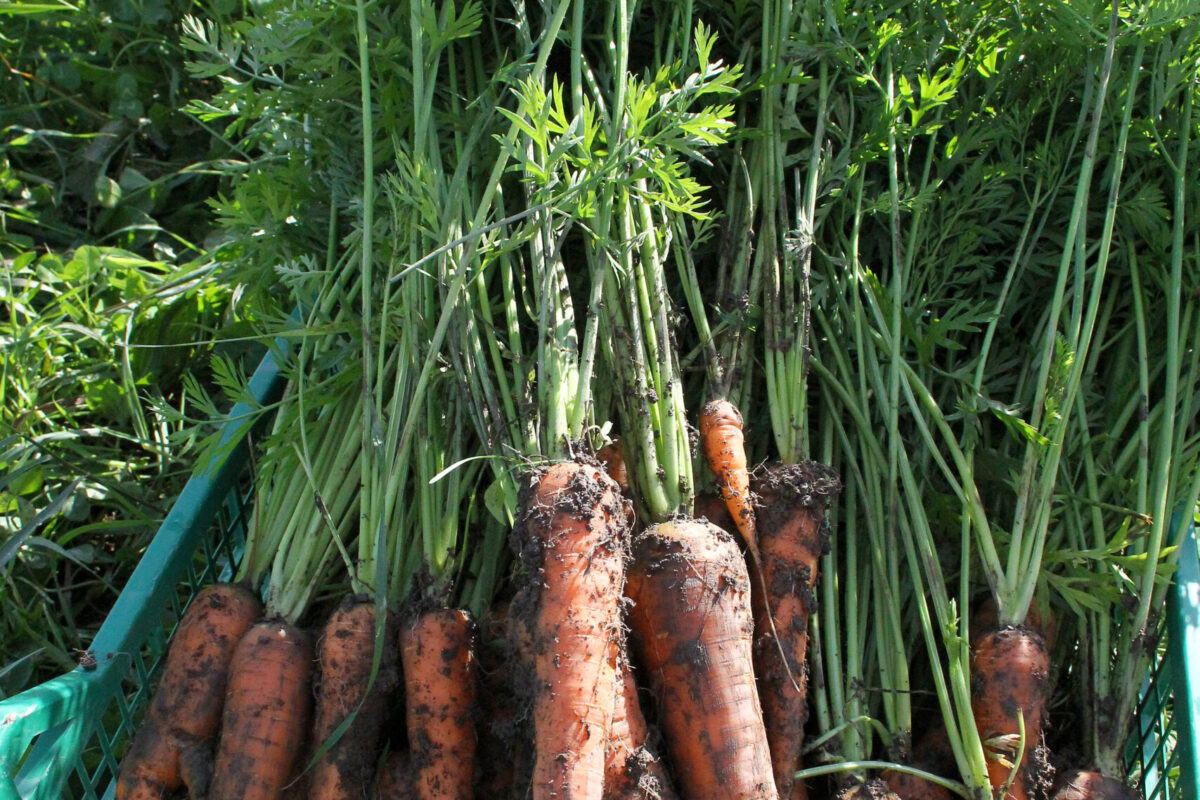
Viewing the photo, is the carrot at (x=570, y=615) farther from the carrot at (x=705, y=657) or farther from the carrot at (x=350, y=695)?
the carrot at (x=350, y=695)

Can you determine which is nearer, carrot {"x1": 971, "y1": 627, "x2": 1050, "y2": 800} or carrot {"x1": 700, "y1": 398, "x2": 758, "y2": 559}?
A: carrot {"x1": 971, "y1": 627, "x2": 1050, "y2": 800}

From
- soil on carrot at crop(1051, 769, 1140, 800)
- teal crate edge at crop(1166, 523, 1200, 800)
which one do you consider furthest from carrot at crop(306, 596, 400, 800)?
teal crate edge at crop(1166, 523, 1200, 800)

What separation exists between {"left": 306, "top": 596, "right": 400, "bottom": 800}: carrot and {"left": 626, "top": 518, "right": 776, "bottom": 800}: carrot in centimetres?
47

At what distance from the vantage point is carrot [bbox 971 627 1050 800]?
1.68 m

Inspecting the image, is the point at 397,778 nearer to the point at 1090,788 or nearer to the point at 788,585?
the point at 788,585

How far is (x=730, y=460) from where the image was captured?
5.84ft

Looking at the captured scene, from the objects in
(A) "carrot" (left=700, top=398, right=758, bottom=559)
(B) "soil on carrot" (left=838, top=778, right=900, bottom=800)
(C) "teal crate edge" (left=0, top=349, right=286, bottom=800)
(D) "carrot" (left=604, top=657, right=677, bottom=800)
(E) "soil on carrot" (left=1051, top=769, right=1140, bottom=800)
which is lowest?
(E) "soil on carrot" (left=1051, top=769, right=1140, bottom=800)

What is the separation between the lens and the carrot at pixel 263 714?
1.70 metres

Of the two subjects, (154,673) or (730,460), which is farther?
(154,673)

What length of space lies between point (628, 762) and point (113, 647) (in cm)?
93

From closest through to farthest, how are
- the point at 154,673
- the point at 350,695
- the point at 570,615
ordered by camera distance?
the point at 570,615 → the point at 350,695 → the point at 154,673

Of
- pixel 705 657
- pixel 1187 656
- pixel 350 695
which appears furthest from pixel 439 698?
pixel 1187 656

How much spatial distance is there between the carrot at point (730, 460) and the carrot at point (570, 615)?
0.25m

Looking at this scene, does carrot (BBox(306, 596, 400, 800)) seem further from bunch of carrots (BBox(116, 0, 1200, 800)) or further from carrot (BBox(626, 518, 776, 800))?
carrot (BBox(626, 518, 776, 800))
